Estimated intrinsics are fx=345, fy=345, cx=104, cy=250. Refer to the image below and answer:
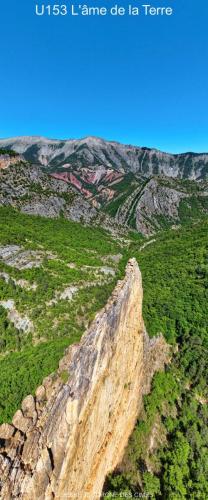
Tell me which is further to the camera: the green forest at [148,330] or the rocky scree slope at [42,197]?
the rocky scree slope at [42,197]

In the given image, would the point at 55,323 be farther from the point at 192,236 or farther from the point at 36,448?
the point at 192,236

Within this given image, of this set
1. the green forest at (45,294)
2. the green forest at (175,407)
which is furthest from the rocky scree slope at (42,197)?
the green forest at (175,407)

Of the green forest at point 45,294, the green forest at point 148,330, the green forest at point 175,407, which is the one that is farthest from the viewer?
the green forest at point 45,294

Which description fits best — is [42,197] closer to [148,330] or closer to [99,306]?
[99,306]

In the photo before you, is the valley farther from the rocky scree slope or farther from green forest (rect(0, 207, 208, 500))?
the rocky scree slope

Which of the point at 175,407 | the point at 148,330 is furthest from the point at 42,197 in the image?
the point at 175,407

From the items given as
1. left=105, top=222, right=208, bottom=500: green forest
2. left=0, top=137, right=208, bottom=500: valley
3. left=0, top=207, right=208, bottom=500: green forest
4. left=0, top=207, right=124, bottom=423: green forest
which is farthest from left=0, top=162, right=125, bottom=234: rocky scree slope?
left=105, top=222, right=208, bottom=500: green forest

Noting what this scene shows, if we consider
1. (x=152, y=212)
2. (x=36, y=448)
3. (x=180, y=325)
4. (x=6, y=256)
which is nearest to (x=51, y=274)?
(x=6, y=256)

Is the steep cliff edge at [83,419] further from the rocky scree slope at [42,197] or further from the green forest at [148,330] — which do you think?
the rocky scree slope at [42,197]
